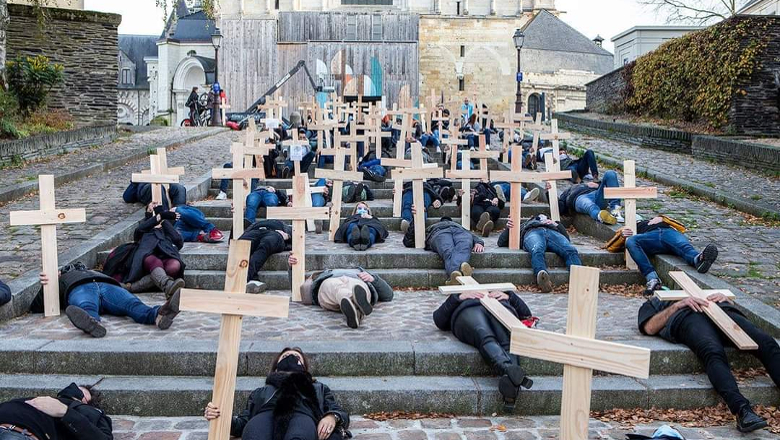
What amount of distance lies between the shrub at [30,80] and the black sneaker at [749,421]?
17113 mm

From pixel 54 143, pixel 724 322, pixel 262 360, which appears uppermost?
pixel 54 143

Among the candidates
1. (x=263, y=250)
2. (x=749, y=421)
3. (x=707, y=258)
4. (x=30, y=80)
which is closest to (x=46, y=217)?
(x=263, y=250)

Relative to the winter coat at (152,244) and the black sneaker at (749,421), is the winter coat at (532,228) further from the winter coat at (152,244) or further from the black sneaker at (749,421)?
the black sneaker at (749,421)

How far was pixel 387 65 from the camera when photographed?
120 ft

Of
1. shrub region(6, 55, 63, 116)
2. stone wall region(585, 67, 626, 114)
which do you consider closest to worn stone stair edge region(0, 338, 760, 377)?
shrub region(6, 55, 63, 116)

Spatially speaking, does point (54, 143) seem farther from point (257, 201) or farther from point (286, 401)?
point (286, 401)

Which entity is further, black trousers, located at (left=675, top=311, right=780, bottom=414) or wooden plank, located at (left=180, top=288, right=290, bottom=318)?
black trousers, located at (left=675, top=311, right=780, bottom=414)

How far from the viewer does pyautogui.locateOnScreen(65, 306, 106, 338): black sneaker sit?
6.23m

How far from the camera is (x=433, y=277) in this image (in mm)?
8531

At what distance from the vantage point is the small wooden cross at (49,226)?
6.75 meters

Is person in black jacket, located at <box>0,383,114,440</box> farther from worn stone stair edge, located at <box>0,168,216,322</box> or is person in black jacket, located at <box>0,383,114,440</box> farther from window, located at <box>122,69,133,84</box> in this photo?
window, located at <box>122,69,133,84</box>

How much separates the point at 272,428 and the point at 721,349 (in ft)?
10.4

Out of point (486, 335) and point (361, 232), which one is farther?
point (361, 232)

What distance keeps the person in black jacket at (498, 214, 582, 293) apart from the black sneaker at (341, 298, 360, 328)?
2355mm
